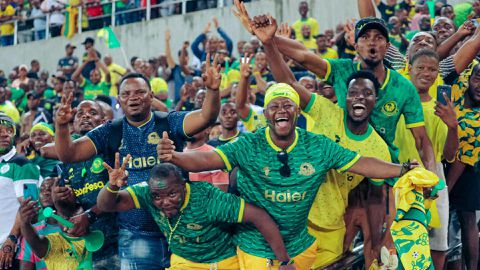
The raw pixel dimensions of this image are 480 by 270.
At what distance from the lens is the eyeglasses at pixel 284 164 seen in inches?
226

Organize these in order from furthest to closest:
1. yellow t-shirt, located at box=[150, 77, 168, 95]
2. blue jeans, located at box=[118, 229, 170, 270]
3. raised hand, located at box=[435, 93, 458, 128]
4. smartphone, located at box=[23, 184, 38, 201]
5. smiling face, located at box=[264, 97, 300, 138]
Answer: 1. yellow t-shirt, located at box=[150, 77, 168, 95]
2. smartphone, located at box=[23, 184, 38, 201]
3. raised hand, located at box=[435, 93, 458, 128]
4. blue jeans, located at box=[118, 229, 170, 270]
5. smiling face, located at box=[264, 97, 300, 138]

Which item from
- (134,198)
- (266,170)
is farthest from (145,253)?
(266,170)

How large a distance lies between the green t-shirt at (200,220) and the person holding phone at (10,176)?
266cm

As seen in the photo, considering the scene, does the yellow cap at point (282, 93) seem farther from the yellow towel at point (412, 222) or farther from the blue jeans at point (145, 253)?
the blue jeans at point (145, 253)

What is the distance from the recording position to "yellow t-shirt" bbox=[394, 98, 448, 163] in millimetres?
6770

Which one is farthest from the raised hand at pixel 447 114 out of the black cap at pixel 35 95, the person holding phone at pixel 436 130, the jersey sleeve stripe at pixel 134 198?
the black cap at pixel 35 95

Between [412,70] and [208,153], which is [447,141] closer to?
[412,70]

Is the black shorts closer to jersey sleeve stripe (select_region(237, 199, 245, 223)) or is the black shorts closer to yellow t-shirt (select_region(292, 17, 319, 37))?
jersey sleeve stripe (select_region(237, 199, 245, 223))

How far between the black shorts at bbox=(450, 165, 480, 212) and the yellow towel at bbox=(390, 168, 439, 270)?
1506mm

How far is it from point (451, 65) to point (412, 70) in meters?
0.51

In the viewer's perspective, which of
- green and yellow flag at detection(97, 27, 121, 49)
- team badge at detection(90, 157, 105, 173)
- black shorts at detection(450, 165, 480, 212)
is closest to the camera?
team badge at detection(90, 157, 105, 173)

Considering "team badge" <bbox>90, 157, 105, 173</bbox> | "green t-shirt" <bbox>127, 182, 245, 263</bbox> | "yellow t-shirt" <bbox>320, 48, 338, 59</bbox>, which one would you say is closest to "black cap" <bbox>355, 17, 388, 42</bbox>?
"green t-shirt" <bbox>127, 182, 245, 263</bbox>

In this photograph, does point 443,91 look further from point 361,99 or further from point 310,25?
point 310,25

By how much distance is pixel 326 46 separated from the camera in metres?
13.3
